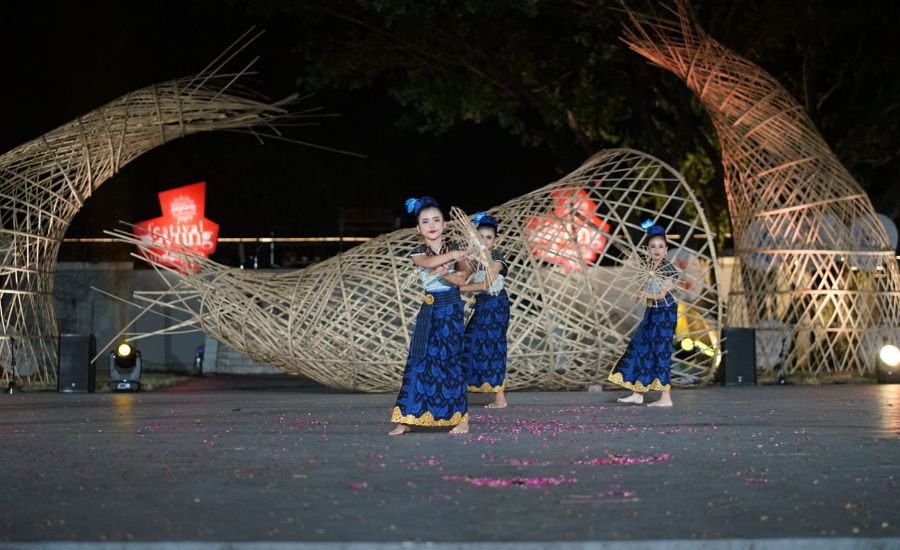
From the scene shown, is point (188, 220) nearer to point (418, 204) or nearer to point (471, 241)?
point (418, 204)

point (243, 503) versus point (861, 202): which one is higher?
point (861, 202)

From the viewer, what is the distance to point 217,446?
20.9 ft

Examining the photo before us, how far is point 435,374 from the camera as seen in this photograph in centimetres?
700

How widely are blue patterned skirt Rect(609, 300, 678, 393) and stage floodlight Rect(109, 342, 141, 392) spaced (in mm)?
4731

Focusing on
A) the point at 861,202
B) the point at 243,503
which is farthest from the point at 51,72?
the point at 243,503

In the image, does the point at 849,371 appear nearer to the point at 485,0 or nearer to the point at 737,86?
the point at 737,86

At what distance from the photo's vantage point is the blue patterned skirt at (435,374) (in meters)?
6.95

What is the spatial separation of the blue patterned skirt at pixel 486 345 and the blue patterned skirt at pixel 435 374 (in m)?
1.93

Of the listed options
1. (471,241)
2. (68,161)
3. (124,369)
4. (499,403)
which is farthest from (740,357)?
(68,161)

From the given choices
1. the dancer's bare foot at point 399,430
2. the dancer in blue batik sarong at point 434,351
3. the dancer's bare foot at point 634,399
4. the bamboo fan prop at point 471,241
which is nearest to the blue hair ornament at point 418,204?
the dancer in blue batik sarong at point 434,351

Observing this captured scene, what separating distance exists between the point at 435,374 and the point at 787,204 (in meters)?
6.17

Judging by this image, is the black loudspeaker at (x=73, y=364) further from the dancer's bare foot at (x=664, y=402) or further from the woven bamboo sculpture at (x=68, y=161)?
the dancer's bare foot at (x=664, y=402)

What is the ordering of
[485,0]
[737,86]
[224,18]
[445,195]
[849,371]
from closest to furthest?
[737,86]
[849,371]
[485,0]
[224,18]
[445,195]

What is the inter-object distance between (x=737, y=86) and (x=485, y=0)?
3723mm
